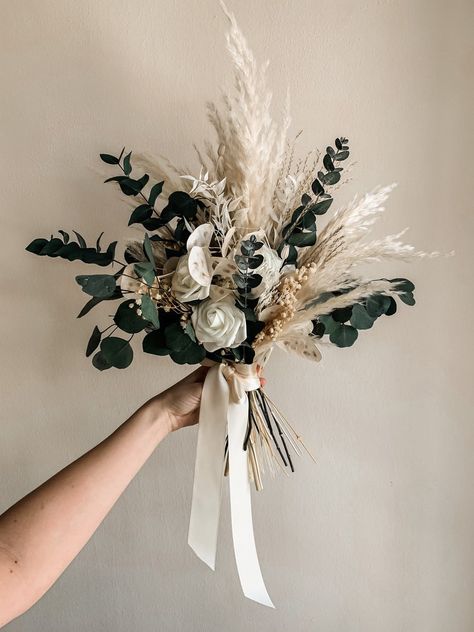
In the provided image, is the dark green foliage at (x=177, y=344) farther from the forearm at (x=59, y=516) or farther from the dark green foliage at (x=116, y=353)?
the forearm at (x=59, y=516)

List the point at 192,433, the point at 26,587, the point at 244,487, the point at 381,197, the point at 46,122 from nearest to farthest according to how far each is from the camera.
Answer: the point at 26,587 < the point at 381,197 < the point at 244,487 < the point at 46,122 < the point at 192,433

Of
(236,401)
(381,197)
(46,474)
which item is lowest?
(46,474)

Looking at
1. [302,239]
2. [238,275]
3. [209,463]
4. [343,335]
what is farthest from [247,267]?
[209,463]

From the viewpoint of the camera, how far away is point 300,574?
1355 millimetres

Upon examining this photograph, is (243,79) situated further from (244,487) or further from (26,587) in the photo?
(26,587)

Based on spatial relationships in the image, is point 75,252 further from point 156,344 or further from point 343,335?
point 343,335

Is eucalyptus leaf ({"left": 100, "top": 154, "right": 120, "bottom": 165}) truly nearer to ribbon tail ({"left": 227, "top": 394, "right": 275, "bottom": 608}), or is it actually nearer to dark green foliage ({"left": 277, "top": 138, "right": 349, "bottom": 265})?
dark green foliage ({"left": 277, "top": 138, "right": 349, "bottom": 265})

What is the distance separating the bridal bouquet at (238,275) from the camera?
2.94ft

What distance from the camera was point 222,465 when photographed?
3.43 ft

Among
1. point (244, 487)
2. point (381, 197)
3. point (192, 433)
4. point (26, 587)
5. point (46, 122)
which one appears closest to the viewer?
point (26, 587)

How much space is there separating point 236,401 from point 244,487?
16 cm

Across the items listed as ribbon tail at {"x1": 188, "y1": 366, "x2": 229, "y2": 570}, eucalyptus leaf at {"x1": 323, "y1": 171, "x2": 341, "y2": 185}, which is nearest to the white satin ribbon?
ribbon tail at {"x1": 188, "y1": 366, "x2": 229, "y2": 570}

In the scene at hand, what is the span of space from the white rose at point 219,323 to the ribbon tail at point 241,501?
15 centimetres

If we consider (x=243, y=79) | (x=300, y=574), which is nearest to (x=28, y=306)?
(x=243, y=79)
